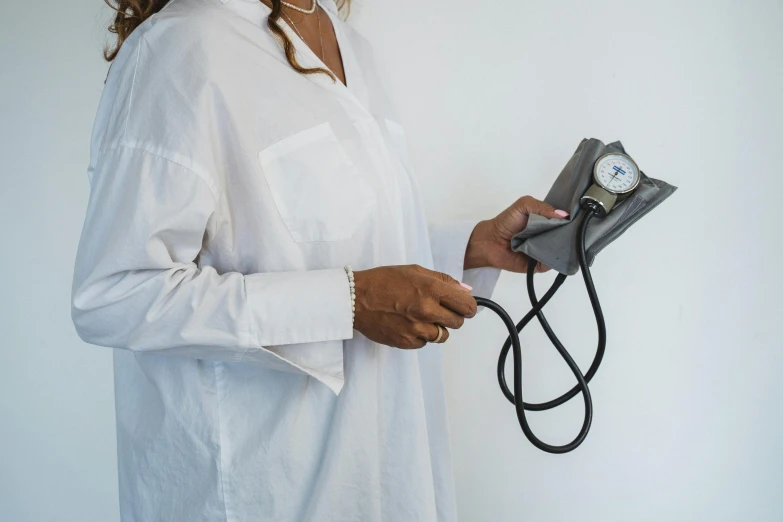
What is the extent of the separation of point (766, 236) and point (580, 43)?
48 centimetres

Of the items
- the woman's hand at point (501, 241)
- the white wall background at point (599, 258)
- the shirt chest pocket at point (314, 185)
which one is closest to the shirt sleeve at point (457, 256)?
the woman's hand at point (501, 241)

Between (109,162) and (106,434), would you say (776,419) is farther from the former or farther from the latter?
(106,434)

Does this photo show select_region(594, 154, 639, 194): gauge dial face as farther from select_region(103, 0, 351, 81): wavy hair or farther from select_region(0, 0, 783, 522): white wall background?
select_region(103, 0, 351, 81): wavy hair

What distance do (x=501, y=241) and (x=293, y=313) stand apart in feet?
1.47

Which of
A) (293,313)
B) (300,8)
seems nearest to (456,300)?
(293,313)

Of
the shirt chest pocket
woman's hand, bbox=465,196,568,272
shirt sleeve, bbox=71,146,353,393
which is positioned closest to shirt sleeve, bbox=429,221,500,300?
woman's hand, bbox=465,196,568,272

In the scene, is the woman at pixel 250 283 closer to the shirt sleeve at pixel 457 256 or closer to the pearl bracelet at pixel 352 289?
the pearl bracelet at pixel 352 289

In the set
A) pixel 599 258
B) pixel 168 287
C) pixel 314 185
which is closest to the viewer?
pixel 168 287

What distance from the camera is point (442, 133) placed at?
1272 millimetres

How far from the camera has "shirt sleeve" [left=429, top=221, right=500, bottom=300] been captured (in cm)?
109

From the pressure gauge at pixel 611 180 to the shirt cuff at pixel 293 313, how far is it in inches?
15.0

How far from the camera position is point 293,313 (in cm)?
73

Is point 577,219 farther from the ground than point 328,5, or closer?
closer

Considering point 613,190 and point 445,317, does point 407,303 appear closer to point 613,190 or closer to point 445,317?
point 445,317
